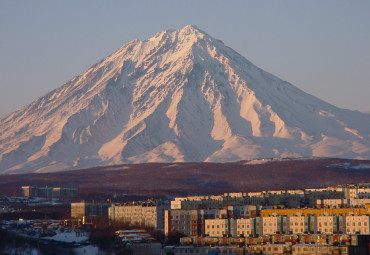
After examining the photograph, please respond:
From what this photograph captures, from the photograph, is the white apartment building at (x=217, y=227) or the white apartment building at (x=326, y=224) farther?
the white apartment building at (x=217, y=227)

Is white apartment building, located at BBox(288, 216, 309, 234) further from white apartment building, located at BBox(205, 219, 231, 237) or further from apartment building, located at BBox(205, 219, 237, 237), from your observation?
white apartment building, located at BBox(205, 219, 231, 237)

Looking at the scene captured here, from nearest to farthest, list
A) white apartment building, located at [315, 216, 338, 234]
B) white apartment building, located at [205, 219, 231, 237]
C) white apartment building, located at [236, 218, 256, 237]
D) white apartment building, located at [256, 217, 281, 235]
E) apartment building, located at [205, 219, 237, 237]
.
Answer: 1. white apartment building, located at [315, 216, 338, 234]
2. white apartment building, located at [256, 217, 281, 235]
3. white apartment building, located at [236, 218, 256, 237]
4. apartment building, located at [205, 219, 237, 237]
5. white apartment building, located at [205, 219, 231, 237]

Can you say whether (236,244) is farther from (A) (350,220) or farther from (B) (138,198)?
(B) (138,198)

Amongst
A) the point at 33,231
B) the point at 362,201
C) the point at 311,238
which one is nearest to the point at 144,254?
the point at 311,238

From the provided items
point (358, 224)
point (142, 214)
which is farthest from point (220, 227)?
point (142, 214)

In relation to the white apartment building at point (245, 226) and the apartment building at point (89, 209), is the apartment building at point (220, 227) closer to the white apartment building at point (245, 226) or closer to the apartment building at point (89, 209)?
the white apartment building at point (245, 226)

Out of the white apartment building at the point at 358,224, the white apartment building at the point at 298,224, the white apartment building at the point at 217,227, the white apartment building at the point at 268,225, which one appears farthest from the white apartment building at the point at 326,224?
the white apartment building at the point at 217,227

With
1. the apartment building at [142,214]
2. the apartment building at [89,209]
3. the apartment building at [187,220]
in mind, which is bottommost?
the apartment building at [187,220]

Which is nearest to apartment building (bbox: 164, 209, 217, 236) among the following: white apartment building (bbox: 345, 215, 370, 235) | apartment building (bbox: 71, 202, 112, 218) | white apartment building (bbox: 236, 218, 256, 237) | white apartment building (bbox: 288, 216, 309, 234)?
white apartment building (bbox: 236, 218, 256, 237)
